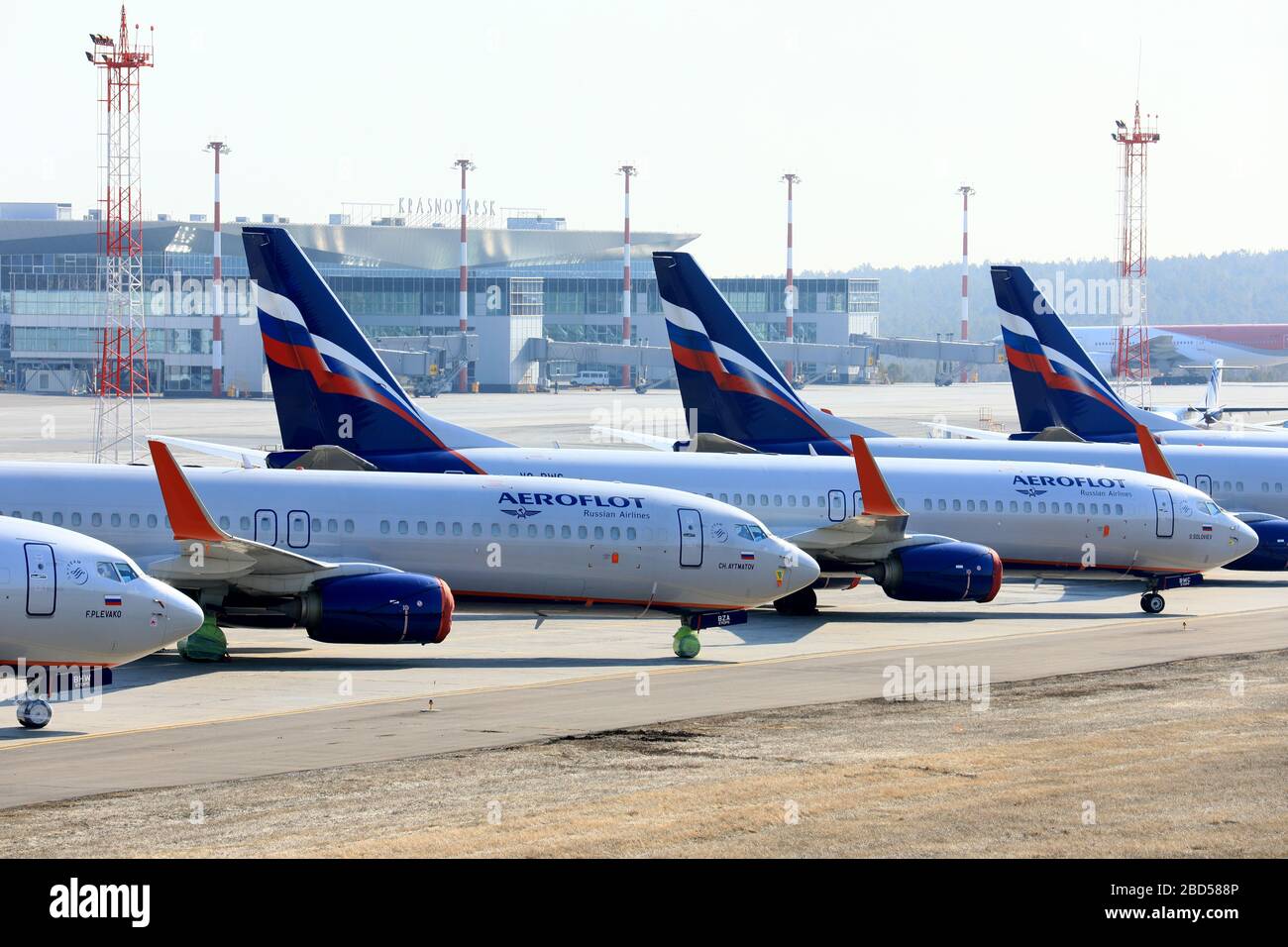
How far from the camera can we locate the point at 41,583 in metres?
28.8

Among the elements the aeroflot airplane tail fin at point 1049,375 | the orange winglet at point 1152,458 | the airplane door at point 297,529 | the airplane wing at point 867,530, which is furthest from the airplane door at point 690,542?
the aeroflot airplane tail fin at point 1049,375

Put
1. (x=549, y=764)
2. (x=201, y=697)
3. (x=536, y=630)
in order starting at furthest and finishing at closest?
1. (x=536, y=630)
2. (x=201, y=697)
3. (x=549, y=764)

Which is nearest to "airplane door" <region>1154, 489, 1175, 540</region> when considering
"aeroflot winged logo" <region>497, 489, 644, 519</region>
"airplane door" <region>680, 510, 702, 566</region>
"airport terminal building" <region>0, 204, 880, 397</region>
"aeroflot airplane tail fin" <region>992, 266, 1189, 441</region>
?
"aeroflot airplane tail fin" <region>992, 266, 1189, 441</region>

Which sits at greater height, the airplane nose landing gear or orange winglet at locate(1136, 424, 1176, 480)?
orange winglet at locate(1136, 424, 1176, 480)

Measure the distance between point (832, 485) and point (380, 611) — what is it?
15918 millimetres

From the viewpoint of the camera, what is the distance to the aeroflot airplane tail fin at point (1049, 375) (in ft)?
208

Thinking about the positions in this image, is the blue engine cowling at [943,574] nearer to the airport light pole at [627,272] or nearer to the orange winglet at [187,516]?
the orange winglet at [187,516]

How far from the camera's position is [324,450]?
4525 centimetres

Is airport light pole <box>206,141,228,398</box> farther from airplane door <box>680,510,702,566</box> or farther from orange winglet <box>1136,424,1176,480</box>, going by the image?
airplane door <box>680,510,702,566</box>

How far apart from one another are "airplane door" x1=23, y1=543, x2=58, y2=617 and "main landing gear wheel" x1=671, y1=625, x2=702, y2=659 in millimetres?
14323

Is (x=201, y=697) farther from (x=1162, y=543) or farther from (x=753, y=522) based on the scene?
(x=1162, y=543)

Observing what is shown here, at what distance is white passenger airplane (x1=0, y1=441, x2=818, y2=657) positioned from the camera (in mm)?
36156
